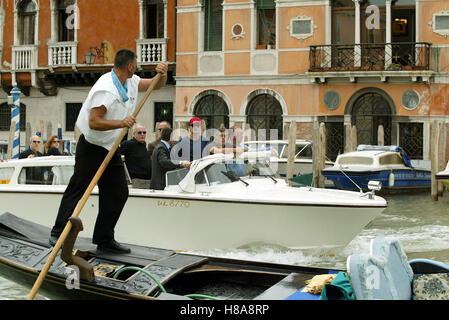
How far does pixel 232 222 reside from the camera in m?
7.53

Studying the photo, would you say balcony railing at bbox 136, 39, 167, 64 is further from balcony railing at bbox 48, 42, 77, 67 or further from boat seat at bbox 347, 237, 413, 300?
boat seat at bbox 347, 237, 413, 300

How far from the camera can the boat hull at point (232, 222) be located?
7.43 metres

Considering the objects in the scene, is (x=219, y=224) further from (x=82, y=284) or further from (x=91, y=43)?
(x=91, y=43)

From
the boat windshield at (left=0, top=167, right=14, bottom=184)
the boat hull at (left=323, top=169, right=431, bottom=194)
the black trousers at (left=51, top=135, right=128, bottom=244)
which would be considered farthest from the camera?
the boat hull at (left=323, top=169, right=431, bottom=194)

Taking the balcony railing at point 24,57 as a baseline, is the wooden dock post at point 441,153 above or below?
below

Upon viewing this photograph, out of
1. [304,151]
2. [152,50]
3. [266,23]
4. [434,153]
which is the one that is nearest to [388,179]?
[434,153]

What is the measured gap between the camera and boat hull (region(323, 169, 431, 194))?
569 inches

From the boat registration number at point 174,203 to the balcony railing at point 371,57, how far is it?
11.3 meters

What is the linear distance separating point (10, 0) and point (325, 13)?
10.6 meters

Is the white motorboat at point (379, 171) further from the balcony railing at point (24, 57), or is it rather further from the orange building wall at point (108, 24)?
the balcony railing at point (24, 57)

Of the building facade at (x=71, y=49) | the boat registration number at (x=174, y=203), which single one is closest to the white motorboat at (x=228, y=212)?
the boat registration number at (x=174, y=203)

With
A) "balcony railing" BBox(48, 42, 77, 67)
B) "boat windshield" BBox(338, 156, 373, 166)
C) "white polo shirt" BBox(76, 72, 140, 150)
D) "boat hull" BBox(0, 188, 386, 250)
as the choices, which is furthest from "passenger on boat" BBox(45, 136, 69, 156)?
"balcony railing" BBox(48, 42, 77, 67)

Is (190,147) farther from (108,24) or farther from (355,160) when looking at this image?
(108,24)

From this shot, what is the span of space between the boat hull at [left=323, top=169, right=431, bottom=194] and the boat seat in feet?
34.8
